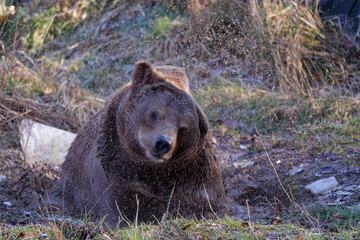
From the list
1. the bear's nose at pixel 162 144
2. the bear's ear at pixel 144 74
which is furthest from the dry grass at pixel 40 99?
the bear's nose at pixel 162 144

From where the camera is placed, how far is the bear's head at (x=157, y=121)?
12.7ft

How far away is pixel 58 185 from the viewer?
5684mm

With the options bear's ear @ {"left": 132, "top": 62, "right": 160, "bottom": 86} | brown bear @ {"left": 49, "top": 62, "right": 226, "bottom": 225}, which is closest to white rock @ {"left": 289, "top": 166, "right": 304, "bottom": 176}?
brown bear @ {"left": 49, "top": 62, "right": 226, "bottom": 225}

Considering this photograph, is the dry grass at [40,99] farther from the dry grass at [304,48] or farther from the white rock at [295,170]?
the white rock at [295,170]

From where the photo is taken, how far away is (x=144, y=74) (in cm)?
426

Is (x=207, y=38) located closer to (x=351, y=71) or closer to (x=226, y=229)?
(x=351, y=71)

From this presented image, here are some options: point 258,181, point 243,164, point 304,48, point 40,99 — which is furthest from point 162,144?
point 304,48

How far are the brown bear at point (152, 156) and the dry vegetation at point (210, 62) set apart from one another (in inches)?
83.0

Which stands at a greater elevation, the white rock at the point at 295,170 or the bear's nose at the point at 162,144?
the bear's nose at the point at 162,144

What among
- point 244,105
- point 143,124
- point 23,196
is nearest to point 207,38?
point 244,105

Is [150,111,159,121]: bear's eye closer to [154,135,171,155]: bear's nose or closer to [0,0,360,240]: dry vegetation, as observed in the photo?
[154,135,171,155]: bear's nose

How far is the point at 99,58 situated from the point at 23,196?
211 inches

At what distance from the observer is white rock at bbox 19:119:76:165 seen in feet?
21.6

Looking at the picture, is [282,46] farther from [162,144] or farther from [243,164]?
[162,144]
